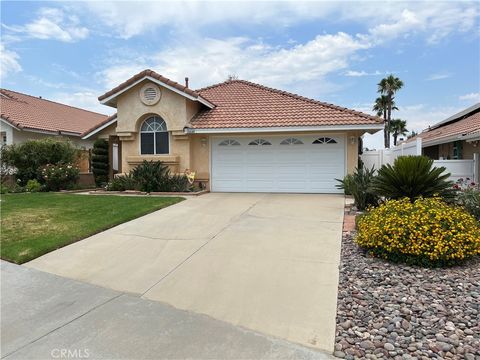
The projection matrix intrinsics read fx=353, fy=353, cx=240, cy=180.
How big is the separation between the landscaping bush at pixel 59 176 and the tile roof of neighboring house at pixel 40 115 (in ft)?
15.9

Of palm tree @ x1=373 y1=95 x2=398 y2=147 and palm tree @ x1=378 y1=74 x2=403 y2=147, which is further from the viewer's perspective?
palm tree @ x1=373 y1=95 x2=398 y2=147

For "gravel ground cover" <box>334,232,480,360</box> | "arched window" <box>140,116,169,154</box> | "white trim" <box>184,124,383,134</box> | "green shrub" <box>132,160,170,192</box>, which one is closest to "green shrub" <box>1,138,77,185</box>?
"arched window" <box>140,116,169,154</box>

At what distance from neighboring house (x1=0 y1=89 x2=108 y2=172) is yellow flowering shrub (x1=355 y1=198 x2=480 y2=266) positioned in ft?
50.6

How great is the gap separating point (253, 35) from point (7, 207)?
11.3m

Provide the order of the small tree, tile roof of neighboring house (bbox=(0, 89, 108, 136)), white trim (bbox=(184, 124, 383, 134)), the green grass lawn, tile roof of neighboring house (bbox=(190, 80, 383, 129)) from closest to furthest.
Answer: the green grass lawn
white trim (bbox=(184, 124, 383, 134))
tile roof of neighboring house (bbox=(190, 80, 383, 129))
the small tree
tile roof of neighboring house (bbox=(0, 89, 108, 136))

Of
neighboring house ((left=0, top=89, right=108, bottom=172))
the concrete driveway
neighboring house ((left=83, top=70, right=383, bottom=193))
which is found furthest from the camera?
neighboring house ((left=0, top=89, right=108, bottom=172))

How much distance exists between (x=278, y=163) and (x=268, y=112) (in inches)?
91.1

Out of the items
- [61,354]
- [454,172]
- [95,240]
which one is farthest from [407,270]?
[454,172]

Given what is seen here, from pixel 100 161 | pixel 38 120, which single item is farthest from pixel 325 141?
pixel 38 120

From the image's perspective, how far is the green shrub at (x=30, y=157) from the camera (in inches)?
674

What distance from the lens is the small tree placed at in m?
18.3

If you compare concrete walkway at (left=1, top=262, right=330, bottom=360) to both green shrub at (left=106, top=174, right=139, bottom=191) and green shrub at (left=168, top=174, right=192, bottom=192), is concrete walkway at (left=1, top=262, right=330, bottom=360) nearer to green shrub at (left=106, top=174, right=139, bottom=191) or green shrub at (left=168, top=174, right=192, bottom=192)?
green shrub at (left=168, top=174, right=192, bottom=192)

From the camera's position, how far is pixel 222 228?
7957mm

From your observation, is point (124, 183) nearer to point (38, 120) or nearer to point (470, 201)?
Result: point (38, 120)
